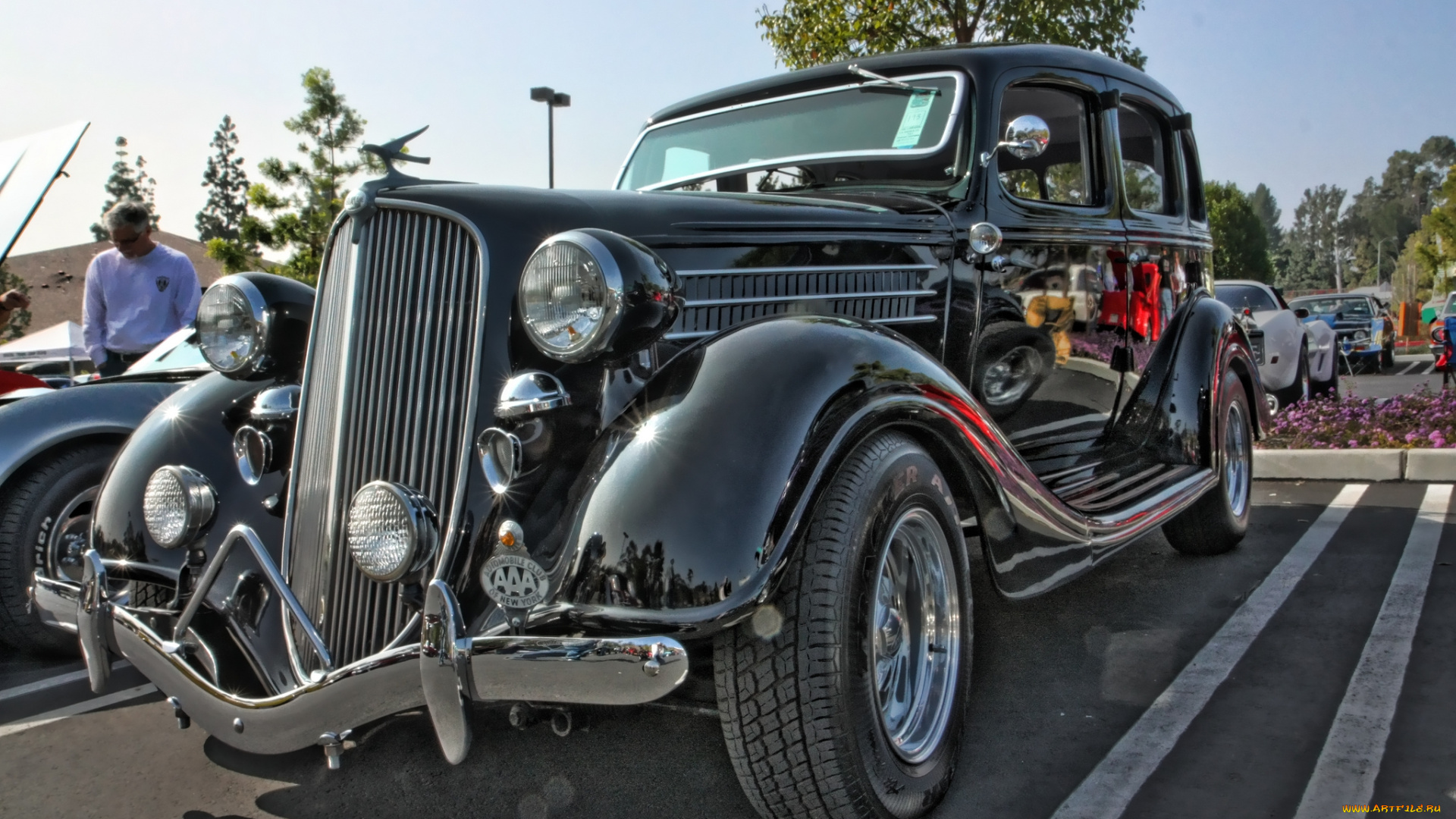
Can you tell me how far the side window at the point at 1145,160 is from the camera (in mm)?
4270

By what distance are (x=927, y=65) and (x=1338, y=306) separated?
1895 centimetres

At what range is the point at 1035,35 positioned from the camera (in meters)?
10.5

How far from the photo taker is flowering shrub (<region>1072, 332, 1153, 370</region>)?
152 inches

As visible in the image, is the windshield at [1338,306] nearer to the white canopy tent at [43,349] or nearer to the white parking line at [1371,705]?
the white parking line at [1371,705]

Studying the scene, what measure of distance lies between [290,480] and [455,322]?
2.01 feet

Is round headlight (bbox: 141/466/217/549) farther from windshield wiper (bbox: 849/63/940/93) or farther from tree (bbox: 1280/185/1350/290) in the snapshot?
tree (bbox: 1280/185/1350/290)

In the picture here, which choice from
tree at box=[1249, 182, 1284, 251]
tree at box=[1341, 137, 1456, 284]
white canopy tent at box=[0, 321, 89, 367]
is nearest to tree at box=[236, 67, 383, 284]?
white canopy tent at box=[0, 321, 89, 367]

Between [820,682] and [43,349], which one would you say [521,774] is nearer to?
[820,682]

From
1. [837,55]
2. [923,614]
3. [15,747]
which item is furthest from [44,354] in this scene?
[923,614]

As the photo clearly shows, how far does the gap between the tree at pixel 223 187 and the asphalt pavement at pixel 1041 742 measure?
72.3 meters

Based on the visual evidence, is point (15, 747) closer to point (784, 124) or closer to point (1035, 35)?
point (784, 124)

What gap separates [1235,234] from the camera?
65.0 meters

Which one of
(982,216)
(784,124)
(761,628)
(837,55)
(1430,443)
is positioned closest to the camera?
(761,628)

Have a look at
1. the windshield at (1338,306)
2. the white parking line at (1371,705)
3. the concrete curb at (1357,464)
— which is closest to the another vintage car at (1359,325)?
the windshield at (1338,306)
